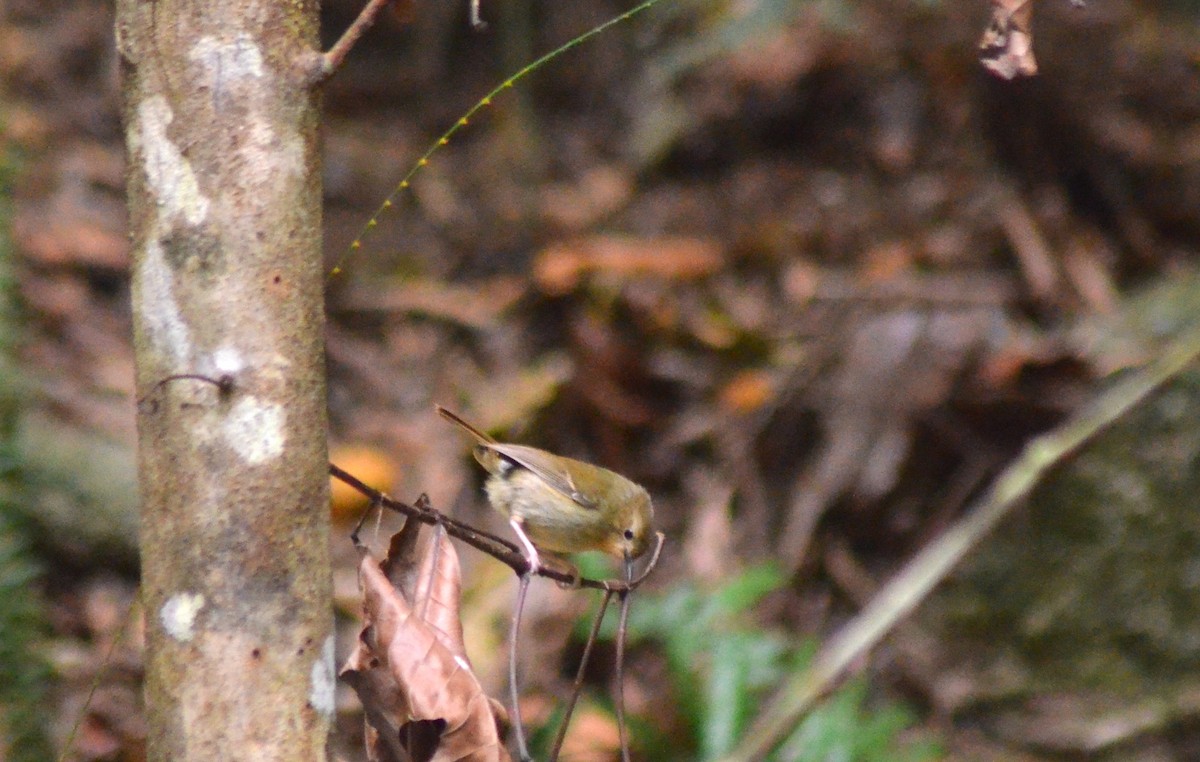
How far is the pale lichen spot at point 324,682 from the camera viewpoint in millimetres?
1661

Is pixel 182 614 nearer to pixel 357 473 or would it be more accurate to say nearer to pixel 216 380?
pixel 216 380

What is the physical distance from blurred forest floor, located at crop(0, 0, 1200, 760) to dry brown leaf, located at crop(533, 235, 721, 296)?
2cm

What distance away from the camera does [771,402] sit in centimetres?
577

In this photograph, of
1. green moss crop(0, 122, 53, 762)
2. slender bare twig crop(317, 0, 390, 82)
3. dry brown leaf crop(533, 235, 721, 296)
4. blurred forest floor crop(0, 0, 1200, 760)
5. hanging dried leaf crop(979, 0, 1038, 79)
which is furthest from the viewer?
dry brown leaf crop(533, 235, 721, 296)

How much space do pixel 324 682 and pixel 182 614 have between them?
0.21 metres

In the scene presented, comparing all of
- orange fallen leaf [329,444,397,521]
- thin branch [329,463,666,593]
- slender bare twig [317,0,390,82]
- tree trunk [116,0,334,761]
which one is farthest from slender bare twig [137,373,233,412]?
orange fallen leaf [329,444,397,521]

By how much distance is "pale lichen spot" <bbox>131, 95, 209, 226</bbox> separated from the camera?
1688mm

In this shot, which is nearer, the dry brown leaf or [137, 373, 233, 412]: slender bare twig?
[137, 373, 233, 412]: slender bare twig

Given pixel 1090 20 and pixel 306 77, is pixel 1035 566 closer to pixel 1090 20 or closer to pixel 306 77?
pixel 1090 20

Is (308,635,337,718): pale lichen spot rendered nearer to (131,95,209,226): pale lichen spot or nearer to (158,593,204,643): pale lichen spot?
(158,593,204,643): pale lichen spot

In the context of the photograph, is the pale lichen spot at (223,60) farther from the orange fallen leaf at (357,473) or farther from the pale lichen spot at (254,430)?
the orange fallen leaf at (357,473)

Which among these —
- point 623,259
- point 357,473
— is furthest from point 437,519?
point 623,259

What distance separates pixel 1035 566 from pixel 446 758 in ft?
12.6

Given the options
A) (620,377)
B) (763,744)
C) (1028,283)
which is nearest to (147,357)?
(763,744)
